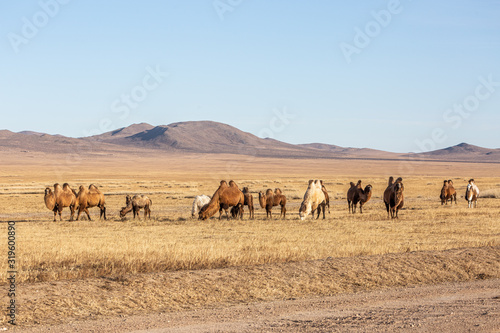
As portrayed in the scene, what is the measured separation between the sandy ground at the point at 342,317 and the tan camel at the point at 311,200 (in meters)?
18.0

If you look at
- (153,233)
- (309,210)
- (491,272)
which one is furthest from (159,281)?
(309,210)

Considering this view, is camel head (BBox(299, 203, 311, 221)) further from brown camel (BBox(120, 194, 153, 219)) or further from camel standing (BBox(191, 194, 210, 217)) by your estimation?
brown camel (BBox(120, 194, 153, 219))

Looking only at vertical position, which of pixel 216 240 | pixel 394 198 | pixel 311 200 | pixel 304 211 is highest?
pixel 394 198

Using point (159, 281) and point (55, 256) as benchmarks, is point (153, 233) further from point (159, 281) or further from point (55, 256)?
point (159, 281)

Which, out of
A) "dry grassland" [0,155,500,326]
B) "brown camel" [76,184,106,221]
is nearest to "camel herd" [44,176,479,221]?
"brown camel" [76,184,106,221]

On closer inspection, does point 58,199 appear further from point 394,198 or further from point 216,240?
point 394,198

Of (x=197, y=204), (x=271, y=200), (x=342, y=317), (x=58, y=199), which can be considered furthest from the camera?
(x=197, y=204)

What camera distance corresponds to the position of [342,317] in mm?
9625

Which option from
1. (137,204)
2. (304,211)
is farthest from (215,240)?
(137,204)

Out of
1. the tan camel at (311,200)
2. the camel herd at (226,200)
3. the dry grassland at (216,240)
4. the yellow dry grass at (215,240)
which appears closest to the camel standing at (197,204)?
the camel herd at (226,200)

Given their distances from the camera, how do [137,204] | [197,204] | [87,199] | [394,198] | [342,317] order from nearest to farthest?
[342,317] → [394,198] → [87,199] → [137,204] → [197,204]

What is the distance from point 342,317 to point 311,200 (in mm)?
20193

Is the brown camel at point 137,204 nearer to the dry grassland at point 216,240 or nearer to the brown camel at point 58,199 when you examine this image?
the dry grassland at point 216,240

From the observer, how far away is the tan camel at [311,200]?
2955 centimetres
